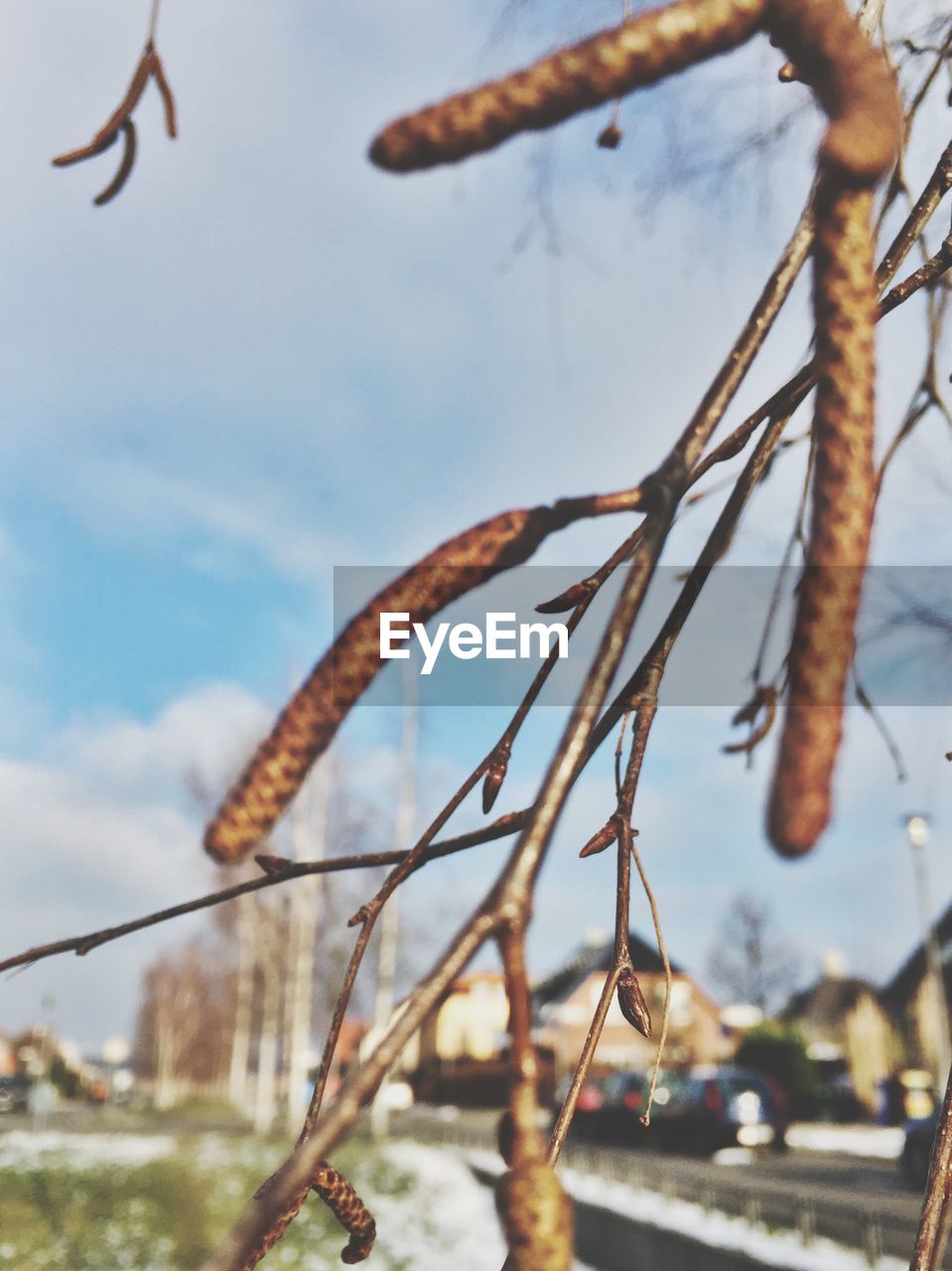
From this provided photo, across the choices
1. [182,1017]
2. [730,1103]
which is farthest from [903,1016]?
[182,1017]

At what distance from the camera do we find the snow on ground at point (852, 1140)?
799 inches

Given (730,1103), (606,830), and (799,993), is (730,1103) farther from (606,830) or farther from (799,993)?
(799,993)

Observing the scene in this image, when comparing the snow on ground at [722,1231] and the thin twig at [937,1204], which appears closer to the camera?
the thin twig at [937,1204]

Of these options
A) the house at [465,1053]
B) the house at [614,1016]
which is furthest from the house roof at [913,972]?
the house at [465,1053]

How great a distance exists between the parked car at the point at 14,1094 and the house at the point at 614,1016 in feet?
54.5

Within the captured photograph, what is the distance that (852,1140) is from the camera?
23.5 metres

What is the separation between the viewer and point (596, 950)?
4809 centimetres

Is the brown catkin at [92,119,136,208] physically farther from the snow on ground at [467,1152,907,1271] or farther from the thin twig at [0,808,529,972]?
the snow on ground at [467,1152,907,1271]

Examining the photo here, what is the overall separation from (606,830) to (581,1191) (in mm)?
12827

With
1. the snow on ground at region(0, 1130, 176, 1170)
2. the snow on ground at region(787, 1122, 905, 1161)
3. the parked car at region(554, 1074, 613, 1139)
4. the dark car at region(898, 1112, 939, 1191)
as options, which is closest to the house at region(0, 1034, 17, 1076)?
the snow on ground at region(0, 1130, 176, 1170)

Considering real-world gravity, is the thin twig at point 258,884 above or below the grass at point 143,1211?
above

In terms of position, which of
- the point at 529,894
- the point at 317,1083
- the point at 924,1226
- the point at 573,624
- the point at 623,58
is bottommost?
the point at 924,1226

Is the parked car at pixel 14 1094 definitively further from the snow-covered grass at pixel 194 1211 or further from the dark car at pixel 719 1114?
the dark car at pixel 719 1114

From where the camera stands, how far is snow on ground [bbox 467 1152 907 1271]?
7355 mm
